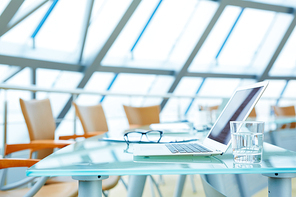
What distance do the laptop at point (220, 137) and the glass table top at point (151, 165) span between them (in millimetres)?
16

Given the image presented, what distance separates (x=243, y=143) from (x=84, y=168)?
1.20ft

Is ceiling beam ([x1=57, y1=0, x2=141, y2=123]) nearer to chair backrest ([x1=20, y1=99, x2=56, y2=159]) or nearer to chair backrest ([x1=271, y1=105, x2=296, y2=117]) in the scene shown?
chair backrest ([x1=271, y1=105, x2=296, y2=117])

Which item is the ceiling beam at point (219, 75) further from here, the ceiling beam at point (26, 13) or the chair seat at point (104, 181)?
the chair seat at point (104, 181)

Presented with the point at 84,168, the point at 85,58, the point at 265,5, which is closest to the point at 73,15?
the point at 85,58

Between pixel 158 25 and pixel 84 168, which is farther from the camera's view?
pixel 158 25

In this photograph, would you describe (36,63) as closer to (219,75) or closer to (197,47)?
(197,47)

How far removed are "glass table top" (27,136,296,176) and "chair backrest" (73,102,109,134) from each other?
1839mm

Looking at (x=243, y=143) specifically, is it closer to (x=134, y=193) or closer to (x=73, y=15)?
(x=134, y=193)

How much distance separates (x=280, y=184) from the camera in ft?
2.15

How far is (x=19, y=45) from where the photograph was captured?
653 centimetres

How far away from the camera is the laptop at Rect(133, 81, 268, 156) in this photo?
0.79m

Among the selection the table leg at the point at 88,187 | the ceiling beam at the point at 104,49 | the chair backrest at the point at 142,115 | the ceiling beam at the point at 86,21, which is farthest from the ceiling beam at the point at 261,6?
the table leg at the point at 88,187

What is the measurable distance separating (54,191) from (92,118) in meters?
1.59

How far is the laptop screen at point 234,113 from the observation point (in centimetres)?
87
